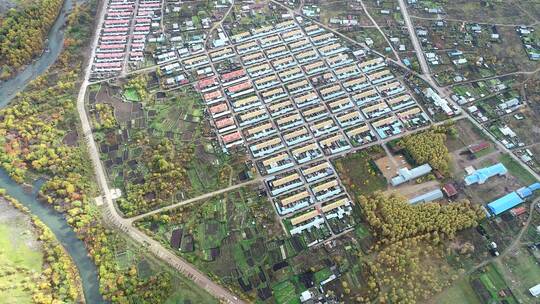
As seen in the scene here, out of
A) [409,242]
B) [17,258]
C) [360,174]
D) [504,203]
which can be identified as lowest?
[17,258]

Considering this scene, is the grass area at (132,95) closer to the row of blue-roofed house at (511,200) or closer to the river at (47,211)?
the river at (47,211)

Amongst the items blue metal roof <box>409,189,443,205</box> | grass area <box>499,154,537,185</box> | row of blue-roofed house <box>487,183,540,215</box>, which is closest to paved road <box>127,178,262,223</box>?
blue metal roof <box>409,189,443,205</box>

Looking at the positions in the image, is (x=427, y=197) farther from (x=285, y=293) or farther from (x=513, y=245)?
(x=285, y=293)

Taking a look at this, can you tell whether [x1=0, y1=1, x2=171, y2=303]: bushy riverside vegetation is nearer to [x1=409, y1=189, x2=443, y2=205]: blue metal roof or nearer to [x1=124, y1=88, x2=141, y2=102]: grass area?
[x1=124, y1=88, x2=141, y2=102]: grass area

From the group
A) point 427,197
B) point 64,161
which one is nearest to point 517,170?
point 427,197

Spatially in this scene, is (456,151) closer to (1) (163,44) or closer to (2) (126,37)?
(1) (163,44)

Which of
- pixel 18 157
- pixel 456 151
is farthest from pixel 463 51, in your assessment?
pixel 18 157
